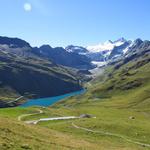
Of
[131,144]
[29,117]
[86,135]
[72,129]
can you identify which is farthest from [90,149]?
[29,117]

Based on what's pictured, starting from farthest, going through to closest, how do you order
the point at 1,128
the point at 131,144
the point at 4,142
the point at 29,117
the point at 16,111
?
1. the point at 16,111
2. the point at 29,117
3. the point at 131,144
4. the point at 1,128
5. the point at 4,142

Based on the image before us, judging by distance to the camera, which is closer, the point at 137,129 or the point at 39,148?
the point at 39,148

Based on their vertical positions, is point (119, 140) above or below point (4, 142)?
below

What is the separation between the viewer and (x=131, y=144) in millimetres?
67188

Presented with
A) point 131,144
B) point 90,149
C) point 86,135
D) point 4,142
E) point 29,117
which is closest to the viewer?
point 4,142

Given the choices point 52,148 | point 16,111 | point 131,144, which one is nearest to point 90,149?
point 52,148

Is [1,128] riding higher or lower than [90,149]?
higher

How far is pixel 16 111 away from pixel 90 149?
8296cm

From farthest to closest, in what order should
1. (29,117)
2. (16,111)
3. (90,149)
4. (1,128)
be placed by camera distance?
(16,111) → (29,117) → (90,149) → (1,128)

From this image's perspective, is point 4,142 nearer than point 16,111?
Yes

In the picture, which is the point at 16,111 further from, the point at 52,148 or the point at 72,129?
the point at 52,148

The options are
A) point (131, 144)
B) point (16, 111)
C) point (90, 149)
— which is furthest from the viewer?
point (16, 111)

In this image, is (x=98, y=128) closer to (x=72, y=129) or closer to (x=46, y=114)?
(x=72, y=129)

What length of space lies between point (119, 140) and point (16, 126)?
27.0 metres
